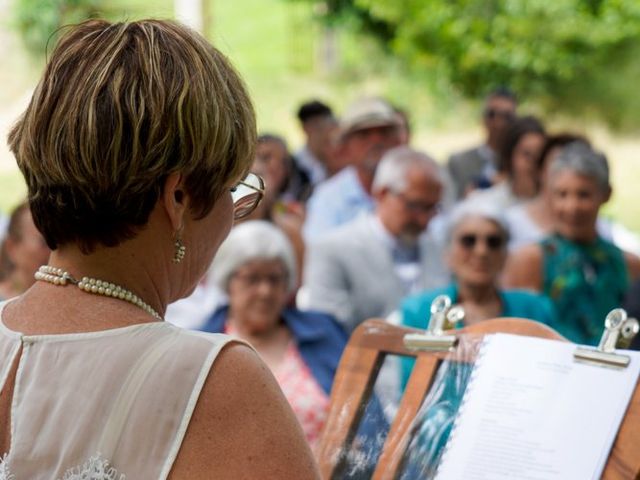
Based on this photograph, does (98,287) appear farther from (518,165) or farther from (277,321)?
(518,165)

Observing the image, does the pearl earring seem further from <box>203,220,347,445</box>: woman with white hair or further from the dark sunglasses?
the dark sunglasses

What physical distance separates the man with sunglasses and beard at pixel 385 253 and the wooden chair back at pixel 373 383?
272cm

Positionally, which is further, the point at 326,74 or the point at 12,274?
the point at 326,74

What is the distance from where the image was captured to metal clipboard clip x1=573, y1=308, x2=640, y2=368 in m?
1.80

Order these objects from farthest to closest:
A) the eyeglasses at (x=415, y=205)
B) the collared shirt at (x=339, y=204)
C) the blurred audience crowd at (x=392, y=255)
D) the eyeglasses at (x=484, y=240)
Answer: the collared shirt at (x=339, y=204), the eyeglasses at (x=415, y=205), the eyeglasses at (x=484, y=240), the blurred audience crowd at (x=392, y=255)

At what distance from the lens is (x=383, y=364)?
2.16m

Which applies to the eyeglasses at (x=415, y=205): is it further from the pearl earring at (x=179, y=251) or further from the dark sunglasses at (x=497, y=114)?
the pearl earring at (x=179, y=251)

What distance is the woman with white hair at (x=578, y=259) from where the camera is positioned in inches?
193

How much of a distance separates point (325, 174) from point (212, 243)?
6.72 meters

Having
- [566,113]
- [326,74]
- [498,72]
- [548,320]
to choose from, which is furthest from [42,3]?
[548,320]

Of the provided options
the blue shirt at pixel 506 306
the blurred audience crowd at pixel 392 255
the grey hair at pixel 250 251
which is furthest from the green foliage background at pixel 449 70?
the grey hair at pixel 250 251

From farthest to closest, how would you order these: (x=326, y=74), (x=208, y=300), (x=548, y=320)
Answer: (x=326, y=74), (x=208, y=300), (x=548, y=320)

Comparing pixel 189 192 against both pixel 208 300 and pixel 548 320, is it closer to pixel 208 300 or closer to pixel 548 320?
pixel 548 320

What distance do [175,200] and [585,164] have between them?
389 centimetres
